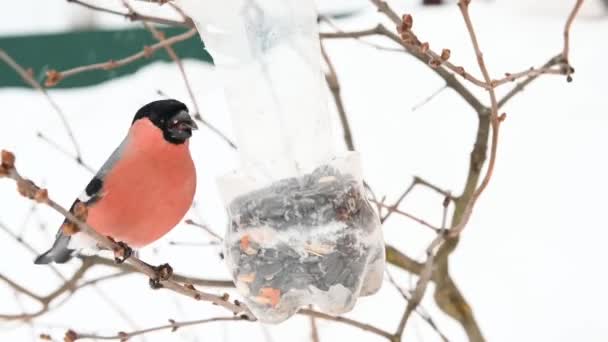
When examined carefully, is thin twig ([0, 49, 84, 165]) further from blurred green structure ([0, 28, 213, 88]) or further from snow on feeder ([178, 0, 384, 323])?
blurred green structure ([0, 28, 213, 88])

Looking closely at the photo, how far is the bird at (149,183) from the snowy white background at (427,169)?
0.93 meters

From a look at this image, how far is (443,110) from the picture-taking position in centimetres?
382

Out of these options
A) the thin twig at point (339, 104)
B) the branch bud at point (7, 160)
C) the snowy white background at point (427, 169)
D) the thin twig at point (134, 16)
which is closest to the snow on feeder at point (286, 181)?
the thin twig at point (134, 16)

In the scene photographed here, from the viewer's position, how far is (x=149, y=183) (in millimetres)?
1751

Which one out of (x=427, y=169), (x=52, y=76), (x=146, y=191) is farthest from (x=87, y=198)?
(x=427, y=169)

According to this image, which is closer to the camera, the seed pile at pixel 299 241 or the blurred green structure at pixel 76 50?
the seed pile at pixel 299 241

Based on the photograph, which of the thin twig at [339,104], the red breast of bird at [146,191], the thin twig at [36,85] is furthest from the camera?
the thin twig at [339,104]

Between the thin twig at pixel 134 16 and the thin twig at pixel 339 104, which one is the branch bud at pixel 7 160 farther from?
the thin twig at pixel 339 104

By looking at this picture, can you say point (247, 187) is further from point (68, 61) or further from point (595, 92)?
point (68, 61)

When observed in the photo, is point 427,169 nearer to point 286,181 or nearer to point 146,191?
point 146,191

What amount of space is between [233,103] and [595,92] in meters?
2.65

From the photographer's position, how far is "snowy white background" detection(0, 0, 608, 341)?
2.97 meters

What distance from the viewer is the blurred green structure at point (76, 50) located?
447 centimetres

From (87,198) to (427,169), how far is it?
1927 mm
